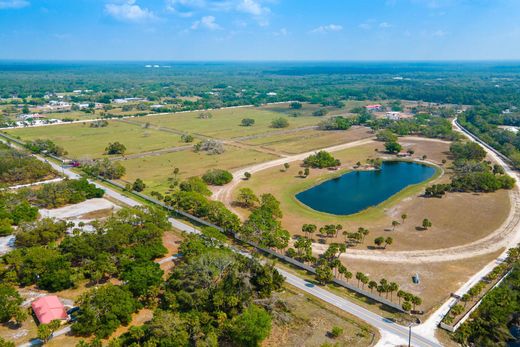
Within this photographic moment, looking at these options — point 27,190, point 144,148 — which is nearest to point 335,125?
point 144,148

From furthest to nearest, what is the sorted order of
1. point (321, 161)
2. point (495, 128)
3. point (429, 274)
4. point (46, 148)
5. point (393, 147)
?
Answer: point (495, 128) < point (393, 147) < point (46, 148) < point (321, 161) < point (429, 274)

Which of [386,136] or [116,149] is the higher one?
[386,136]

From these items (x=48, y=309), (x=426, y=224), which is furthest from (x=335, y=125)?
(x=48, y=309)

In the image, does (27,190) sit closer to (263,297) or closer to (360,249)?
(263,297)

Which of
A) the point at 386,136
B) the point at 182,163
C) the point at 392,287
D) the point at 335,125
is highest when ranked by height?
the point at 386,136

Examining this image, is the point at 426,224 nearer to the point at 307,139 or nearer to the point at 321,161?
the point at 321,161

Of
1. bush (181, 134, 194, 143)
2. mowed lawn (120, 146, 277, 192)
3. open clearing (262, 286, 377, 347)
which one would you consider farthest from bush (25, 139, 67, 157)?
open clearing (262, 286, 377, 347)

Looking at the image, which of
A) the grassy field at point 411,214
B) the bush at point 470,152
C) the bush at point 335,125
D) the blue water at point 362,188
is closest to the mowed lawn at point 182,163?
the grassy field at point 411,214

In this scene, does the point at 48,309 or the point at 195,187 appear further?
the point at 195,187
